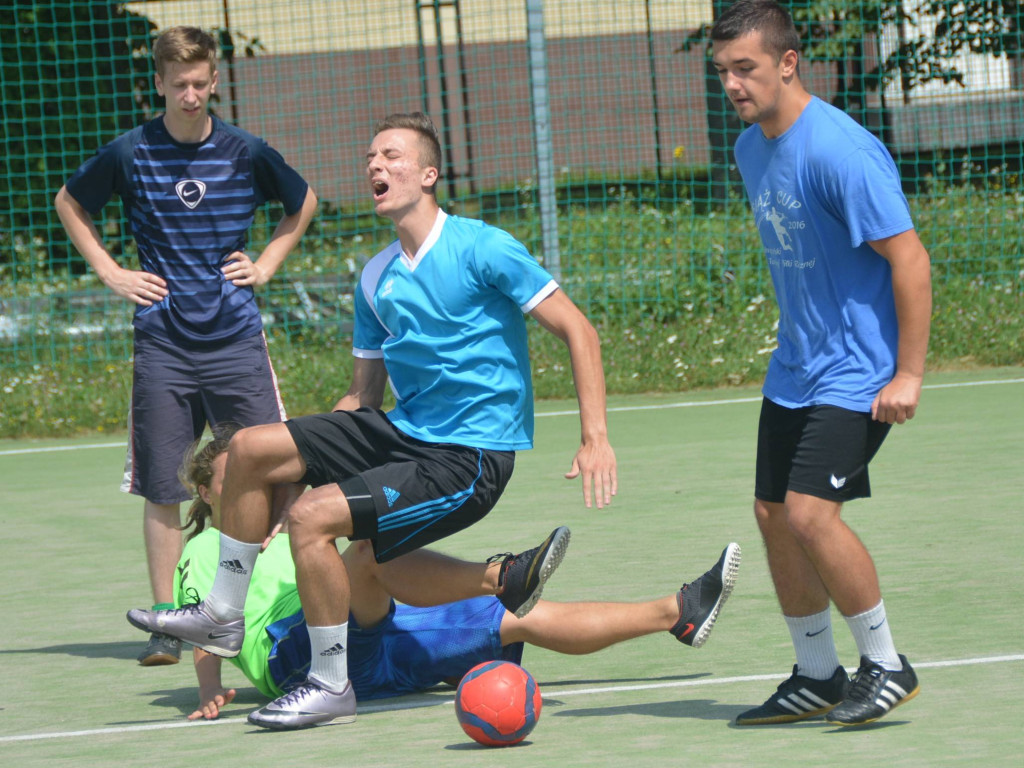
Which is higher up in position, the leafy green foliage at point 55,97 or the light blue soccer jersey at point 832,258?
the leafy green foliage at point 55,97

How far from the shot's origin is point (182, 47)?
17.7 ft

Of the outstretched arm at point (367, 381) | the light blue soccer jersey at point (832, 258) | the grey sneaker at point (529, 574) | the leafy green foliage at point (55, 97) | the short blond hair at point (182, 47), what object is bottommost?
the grey sneaker at point (529, 574)

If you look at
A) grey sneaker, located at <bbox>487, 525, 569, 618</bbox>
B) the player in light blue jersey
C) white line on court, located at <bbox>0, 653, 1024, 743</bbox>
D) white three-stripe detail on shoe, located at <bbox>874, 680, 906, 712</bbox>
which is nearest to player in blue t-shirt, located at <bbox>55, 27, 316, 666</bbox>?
the player in light blue jersey

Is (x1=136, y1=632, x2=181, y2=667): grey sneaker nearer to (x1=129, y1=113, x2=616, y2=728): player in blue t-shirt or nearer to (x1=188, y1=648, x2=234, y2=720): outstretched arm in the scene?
(x1=188, y1=648, x2=234, y2=720): outstretched arm

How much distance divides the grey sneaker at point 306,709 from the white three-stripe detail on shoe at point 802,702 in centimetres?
119

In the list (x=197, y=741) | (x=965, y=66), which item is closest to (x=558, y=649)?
(x=197, y=741)

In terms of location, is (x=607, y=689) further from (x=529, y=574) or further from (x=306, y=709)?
(x=306, y=709)

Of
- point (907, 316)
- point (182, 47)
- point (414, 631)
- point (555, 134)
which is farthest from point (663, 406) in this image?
point (907, 316)

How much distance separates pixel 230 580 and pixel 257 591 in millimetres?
620

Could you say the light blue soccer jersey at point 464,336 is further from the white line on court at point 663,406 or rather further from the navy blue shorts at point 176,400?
the white line on court at point 663,406

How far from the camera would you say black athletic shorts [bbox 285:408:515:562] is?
14.0 ft

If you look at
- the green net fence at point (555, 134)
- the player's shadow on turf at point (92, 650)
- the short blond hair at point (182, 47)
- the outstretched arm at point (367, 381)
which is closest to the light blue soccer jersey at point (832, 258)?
the outstretched arm at point (367, 381)

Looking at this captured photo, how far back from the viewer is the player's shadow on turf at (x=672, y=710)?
419 centimetres

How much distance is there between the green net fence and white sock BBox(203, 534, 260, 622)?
8.07 meters
